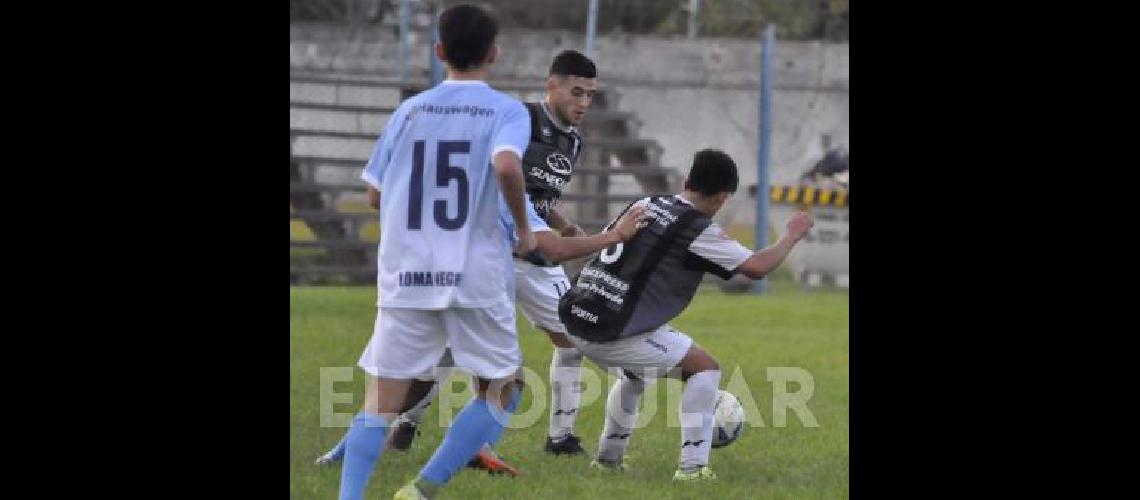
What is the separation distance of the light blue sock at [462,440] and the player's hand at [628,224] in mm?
888

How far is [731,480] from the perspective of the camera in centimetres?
729

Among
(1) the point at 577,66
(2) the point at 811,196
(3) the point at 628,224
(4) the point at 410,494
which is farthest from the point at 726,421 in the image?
(2) the point at 811,196

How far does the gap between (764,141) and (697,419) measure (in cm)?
1133

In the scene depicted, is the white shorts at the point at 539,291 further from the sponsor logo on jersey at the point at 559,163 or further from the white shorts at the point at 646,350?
the white shorts at the point at 646,350

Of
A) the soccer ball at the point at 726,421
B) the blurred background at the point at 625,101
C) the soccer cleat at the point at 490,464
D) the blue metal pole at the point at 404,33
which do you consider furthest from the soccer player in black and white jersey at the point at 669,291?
Answer: the blue metal pole at the point at 404,33

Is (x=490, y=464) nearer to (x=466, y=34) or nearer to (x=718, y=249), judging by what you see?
(x=718, y=249)

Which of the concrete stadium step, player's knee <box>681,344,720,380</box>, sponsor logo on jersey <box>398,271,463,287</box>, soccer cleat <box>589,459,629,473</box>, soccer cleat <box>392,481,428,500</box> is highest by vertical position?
the concrete stadium step

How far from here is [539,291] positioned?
808 centimetres

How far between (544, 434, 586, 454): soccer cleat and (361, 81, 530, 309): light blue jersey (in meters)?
2.14

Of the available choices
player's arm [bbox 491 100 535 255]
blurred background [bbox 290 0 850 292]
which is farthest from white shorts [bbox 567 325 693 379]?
blurred background [bbox 290 0 850 292]

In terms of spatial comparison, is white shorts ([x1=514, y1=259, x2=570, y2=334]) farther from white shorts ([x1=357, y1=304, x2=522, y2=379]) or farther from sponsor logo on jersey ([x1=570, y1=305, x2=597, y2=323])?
white shorts ([x1=357, y1=304, x2=522, y2=379])

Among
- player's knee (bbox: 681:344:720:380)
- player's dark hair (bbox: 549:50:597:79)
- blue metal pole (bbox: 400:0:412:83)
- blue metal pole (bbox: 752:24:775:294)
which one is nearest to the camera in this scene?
player's knee (bbox: 681:344:720:380)

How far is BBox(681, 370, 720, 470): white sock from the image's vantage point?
23.7 feet
